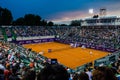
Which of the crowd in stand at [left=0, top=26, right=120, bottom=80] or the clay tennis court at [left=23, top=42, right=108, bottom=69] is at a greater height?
the crowd in stand at [left=0, top=26, right=120, bottom=80]

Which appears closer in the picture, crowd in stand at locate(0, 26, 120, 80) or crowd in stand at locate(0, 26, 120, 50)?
crowd in stand at locate(0, 26, 120, 80)

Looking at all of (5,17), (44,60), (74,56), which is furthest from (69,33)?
(44,60)

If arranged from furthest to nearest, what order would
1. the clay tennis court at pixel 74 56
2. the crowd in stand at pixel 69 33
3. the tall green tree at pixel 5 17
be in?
the tall green tree at pixel 5 17 → the crowd in stand at pixel 69 33 → the clay tennis court at pixel 74 56

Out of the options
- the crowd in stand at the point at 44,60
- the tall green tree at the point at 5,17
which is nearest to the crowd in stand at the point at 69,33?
the crowd in stand at the point at 44,60

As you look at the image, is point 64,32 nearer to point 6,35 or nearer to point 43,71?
point 6,35

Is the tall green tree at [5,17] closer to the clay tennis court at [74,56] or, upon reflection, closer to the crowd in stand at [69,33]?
the crowd in stand at [69,33]

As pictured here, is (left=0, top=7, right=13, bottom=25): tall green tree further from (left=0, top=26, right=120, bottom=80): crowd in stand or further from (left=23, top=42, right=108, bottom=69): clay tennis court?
(left=23, top=42, right=108, bottom=69): clay tennis court

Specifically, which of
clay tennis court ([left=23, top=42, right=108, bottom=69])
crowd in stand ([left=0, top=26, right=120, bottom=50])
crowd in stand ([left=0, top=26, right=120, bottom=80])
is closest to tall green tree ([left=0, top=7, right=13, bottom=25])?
crowd in stand ([left=0, top=26, right=120, bottom=50])

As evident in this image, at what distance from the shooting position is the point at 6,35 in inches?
2180

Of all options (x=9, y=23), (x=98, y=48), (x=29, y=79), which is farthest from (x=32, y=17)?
(x=29, y=79)

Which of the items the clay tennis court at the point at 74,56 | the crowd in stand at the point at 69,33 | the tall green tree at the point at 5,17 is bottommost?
the clay tennis court at the point at 74,56

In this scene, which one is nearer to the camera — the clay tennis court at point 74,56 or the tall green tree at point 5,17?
the clay tennis court at point 74,56

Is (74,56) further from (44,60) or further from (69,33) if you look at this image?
(69,33)

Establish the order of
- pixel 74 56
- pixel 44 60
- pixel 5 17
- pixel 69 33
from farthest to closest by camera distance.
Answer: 1. pixel 5 17
2. pixel 69 33
3. pixel 74 56
4. pixel 44 60
